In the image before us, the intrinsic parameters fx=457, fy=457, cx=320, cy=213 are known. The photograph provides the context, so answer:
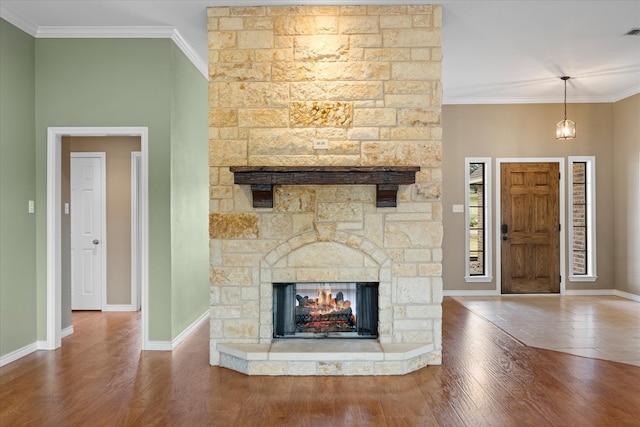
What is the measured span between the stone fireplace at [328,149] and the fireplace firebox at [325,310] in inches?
4.7

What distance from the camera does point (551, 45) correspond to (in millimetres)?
4629

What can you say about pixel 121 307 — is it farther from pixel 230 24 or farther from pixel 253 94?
pixel 230 24

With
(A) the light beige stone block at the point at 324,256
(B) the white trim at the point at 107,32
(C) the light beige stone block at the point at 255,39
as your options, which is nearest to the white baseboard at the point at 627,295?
(A) the light beige stone block at the point at 324,256

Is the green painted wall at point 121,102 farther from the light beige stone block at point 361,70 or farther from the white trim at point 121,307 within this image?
the white trim at point 121,307

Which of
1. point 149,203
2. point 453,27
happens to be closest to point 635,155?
point 453,27

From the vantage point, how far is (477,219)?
22.6 feet

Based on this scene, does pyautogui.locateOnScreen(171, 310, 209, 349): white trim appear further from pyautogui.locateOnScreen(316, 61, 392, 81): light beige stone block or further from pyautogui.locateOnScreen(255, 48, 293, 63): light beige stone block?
pyautogui.locateOnScreen(316, 61, 392, 81): light beige stone block

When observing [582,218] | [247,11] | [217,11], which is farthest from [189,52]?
[582,218]

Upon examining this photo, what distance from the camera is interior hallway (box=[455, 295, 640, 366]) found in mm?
4133

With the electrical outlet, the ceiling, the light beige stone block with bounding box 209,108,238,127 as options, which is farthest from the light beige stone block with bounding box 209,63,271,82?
the electrical outlet

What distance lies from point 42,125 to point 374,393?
3675mm

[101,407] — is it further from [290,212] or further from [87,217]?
[87,217]

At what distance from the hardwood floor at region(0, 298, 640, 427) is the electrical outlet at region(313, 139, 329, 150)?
5.82 feet

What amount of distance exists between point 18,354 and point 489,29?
5.04m
